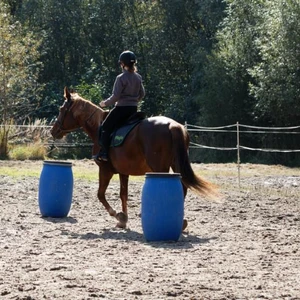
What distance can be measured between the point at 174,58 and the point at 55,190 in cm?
3331

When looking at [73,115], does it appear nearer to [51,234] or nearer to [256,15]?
[51,234]

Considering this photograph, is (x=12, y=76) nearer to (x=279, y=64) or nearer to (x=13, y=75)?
(x=13, y=75)

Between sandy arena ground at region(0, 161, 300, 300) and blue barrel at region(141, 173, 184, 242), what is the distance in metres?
0.21

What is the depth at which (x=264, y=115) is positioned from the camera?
3500cm

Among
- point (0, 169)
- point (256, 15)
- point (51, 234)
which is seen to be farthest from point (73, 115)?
point (256, 15)

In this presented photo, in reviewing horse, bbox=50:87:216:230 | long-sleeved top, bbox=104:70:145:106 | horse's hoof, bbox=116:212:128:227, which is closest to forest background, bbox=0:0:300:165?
horse, bbox=50:87:216:230

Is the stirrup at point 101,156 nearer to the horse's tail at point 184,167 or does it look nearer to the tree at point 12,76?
the horse's tail at point 184,167

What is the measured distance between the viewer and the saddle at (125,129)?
38.6 ft

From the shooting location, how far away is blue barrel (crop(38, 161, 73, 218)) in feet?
42.7

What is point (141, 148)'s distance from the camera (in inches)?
460

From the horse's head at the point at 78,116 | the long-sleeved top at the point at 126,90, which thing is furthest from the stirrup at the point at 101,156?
the long-sleeved top at the point at 126,90

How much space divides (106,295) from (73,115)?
670 centimetres

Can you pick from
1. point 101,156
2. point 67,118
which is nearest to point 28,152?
point 67,118

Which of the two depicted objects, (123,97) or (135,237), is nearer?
(135,237)
